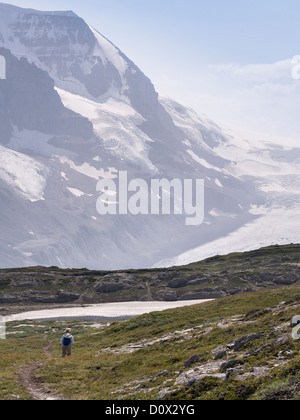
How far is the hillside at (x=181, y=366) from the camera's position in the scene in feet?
66.5

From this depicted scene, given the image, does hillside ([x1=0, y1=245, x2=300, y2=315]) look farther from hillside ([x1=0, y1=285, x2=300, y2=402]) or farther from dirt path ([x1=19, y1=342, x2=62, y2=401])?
dirt path ([x1=19, y1=342, x2=62, y2=401])

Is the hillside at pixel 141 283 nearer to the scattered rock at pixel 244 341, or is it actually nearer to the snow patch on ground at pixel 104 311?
the snow patch on ground at pixel 104 311

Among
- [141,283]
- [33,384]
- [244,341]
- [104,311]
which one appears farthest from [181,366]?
[141,283]

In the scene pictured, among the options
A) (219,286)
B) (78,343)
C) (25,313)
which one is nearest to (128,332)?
(78,343)

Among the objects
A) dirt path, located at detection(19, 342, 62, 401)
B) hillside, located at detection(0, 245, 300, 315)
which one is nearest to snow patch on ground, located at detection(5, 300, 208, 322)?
hillside, located at detection(0, 245, 300, 315)

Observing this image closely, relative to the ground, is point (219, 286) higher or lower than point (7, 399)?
higher

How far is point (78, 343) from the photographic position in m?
54.0

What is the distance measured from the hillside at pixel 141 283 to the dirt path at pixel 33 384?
250 ft

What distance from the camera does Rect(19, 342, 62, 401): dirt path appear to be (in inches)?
987

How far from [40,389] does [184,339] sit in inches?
564

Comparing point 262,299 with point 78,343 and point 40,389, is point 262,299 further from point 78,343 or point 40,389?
point 40,389

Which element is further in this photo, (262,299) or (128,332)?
(262,299)

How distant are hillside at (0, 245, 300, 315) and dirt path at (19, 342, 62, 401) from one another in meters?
76.2

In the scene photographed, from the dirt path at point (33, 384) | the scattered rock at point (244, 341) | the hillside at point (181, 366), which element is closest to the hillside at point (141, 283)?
the hillside at point (181, 366)
